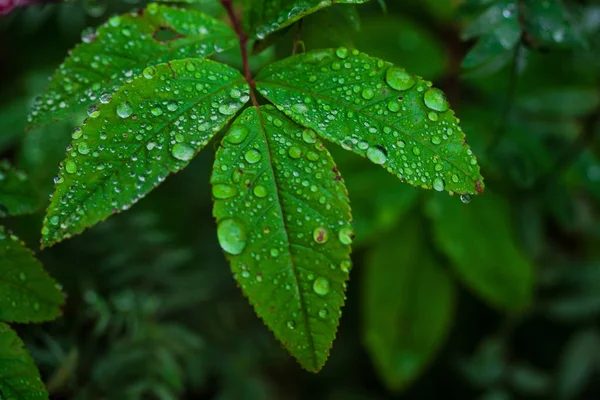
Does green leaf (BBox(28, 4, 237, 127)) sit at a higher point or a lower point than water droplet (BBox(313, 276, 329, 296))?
higher

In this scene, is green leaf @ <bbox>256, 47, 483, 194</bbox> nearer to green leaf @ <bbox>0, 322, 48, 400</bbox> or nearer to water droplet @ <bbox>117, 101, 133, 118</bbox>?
water droplet @ <bbox>117, 101, 133, 118</bbox>

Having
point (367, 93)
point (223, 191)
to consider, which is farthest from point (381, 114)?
point (223, 191)

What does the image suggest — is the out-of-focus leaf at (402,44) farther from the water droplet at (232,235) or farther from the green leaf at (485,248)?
the water droplet at (232,235)

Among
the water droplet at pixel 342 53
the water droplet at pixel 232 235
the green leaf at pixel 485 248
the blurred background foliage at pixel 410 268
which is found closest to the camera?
the water droplet at pixel 232 235

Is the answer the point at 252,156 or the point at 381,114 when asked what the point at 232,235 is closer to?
the point at 252,156

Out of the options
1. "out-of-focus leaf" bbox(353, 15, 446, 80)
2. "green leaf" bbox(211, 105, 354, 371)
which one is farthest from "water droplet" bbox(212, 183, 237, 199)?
"out-of-focus leaf" bbox(353, 15, 446, 80)

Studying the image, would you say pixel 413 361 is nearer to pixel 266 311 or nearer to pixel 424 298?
pixel 424 298

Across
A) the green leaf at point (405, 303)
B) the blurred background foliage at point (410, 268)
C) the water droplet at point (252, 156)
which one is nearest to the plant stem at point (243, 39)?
the water droplet at point (252, 156)
